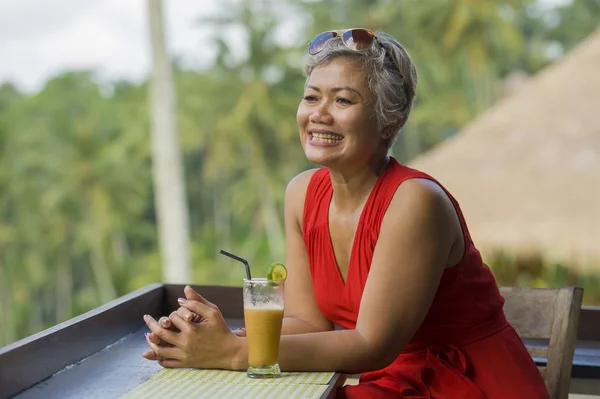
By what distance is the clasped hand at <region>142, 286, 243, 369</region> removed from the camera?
1.71 meters

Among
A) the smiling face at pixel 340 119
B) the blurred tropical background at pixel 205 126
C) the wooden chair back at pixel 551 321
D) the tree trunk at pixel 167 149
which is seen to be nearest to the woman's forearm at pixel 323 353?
the smiling face at pixel 340 119

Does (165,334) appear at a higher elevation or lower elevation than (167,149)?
higher

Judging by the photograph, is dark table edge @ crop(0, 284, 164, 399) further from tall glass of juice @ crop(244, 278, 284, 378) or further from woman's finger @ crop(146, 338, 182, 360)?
tall glass of juice @ crop(244, 278, 284, 378)

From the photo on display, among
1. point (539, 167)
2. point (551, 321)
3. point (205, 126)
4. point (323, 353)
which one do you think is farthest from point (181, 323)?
point (205, 126)

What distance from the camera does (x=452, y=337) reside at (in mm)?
1897

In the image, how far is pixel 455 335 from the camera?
1.90 meters

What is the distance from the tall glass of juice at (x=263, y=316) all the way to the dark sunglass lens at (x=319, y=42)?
54 cm

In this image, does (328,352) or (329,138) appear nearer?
(328,352)

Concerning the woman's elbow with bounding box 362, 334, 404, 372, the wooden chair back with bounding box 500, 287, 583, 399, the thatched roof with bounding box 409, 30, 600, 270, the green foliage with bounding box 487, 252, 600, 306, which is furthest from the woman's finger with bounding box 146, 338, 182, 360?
the green foliage with bounding box 487, 252, 600, 306

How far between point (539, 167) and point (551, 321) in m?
8.69

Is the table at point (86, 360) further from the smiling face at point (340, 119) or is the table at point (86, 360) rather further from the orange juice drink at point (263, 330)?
the smiling face at point (340, 119)

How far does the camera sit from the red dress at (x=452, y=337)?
184 centimetres

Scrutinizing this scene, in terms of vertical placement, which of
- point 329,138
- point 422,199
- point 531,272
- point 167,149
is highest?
point 329,138

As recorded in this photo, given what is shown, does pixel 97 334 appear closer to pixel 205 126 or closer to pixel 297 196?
pixel 297 196
